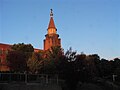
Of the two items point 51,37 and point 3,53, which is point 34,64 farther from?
point 51,37

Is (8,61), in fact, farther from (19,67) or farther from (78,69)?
(78,69)

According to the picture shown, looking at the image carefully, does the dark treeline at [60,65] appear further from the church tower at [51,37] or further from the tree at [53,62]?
the church tower at [51,37]

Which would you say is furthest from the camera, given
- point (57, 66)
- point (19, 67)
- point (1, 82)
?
point (19, 67)

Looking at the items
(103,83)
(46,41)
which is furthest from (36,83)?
(46,41)

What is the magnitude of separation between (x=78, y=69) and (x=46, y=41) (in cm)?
5994

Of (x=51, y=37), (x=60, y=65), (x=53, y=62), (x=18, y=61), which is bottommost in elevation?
(x=60, y=65)

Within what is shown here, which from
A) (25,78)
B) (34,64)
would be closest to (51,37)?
(34,64)

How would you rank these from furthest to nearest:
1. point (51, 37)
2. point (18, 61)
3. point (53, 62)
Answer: point (51, 37)
point (18, 61)
point (53, 62)

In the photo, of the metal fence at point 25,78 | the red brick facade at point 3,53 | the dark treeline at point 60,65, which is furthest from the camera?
the red brick facade at point 3,53

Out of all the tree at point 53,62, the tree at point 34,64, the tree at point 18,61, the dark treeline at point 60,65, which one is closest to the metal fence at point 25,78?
the dark treeline at point 60,65

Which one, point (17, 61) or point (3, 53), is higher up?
point (3, 53)

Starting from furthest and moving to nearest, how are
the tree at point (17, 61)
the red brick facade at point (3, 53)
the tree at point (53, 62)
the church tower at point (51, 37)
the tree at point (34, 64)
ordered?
1. the church tower at point (51, 37)
2. the red brick facade at point (3, 53)
3. the tree at point (17, 61)
4. the tree at point (34, 64)
5. the tree at point (53, 62)

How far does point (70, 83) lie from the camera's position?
35.2 meters

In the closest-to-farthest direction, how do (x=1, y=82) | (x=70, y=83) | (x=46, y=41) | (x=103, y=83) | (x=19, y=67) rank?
1. (x=1, y=82)
2. (x=70, y=83)
3. (x=103, y=83)
4. (x=19, y=67)
5. (x=46, y=41)
